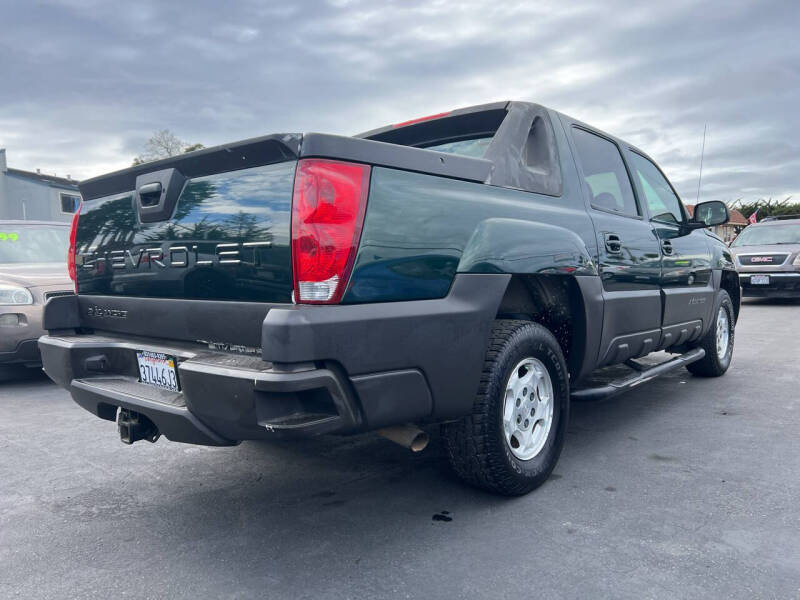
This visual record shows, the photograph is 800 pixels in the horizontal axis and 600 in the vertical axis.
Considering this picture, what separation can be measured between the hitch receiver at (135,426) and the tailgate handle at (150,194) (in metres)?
0.88

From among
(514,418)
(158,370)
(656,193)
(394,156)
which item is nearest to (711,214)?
(656,193)

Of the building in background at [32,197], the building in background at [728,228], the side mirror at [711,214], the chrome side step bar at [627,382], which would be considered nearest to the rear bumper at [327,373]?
the chrome side step bar at [627,382]

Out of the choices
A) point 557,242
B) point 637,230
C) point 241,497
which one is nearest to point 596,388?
point 557,242

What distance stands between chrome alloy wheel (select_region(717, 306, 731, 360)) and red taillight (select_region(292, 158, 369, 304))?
452cm

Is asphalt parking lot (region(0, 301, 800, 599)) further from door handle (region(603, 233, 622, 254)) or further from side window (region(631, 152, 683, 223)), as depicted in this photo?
side window (region(631, 152, 683, 223))

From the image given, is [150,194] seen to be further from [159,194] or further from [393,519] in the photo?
[393,519]

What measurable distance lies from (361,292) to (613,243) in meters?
2.02

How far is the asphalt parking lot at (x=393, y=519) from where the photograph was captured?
2.19 metres

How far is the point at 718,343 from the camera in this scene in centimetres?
555

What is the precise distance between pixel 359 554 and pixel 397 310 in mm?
949

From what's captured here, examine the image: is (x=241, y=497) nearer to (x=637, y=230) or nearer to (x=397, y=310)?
(x=397, y=310)

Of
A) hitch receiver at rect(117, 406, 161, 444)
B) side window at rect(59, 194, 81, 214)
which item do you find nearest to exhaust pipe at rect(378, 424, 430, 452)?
hitch receiver at rect(117, 406, 161, 444)

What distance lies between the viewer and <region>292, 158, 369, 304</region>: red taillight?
2094mm

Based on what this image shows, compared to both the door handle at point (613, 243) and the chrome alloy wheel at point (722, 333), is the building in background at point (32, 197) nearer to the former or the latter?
the chrome alloy wheel at point (722, 333)
